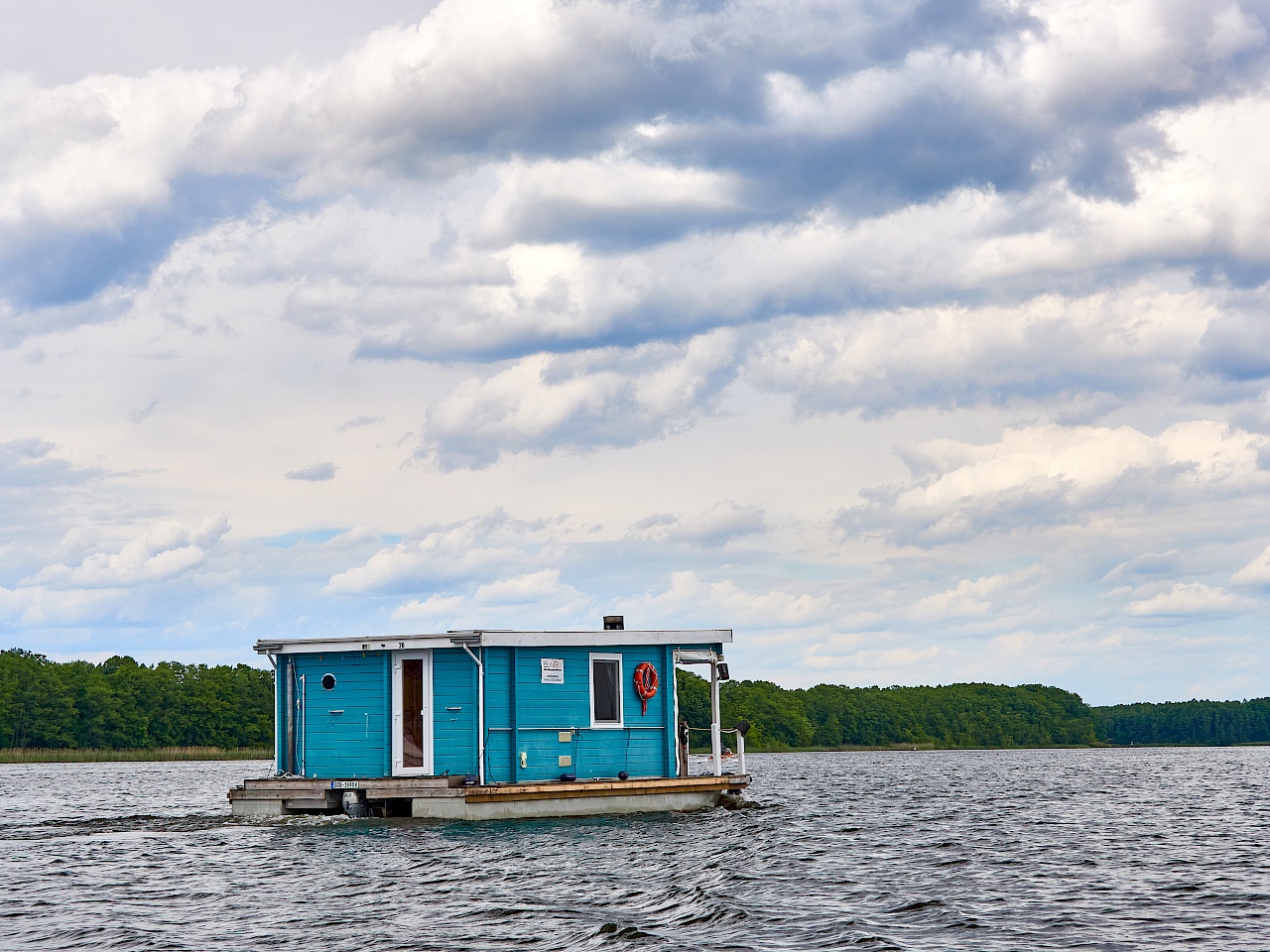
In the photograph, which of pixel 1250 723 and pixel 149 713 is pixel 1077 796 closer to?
pixel 149 713

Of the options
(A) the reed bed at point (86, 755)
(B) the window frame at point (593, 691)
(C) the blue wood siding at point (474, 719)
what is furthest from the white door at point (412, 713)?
(A) the reed bed at point (86, 755)

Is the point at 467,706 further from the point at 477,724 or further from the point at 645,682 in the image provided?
the point at 645,682

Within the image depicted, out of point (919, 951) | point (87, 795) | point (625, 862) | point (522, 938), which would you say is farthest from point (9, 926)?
point (87, 795)

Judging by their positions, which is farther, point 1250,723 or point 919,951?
point 1250,723

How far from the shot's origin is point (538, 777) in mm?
27719

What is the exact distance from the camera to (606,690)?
28.7m

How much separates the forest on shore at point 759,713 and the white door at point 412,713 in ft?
231

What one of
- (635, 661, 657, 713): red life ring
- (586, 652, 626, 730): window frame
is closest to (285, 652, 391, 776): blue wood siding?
(586, 652, 626, 730): window frame

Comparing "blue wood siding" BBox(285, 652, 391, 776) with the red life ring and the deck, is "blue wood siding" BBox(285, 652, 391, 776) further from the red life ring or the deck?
the red life ring

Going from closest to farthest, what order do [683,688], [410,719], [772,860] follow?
1. [772,860]
2. [410,719]
3. [683,688]

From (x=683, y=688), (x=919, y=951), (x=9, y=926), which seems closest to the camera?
(x=919, y=951)

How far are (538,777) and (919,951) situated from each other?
13.0 m

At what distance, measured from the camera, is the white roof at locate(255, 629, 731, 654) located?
27.6 m

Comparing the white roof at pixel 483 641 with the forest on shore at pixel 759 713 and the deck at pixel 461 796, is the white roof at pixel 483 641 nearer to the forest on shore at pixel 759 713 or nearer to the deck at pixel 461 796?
the deck at pixel 461 796
